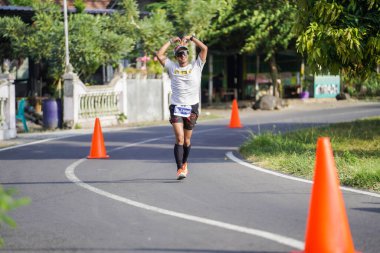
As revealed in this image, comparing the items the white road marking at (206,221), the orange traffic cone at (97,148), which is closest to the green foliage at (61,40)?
the orange traffic cone at (97,148)

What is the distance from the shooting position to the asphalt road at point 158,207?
6871 millimetres

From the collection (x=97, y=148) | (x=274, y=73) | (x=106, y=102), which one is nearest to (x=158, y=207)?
(x=97, y=148)

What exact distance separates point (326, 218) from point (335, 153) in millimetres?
8045

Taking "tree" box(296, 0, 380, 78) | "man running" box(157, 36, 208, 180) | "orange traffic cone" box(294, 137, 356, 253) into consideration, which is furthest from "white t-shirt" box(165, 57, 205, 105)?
"orange traffic cone" box(294, 137, 356, 253)

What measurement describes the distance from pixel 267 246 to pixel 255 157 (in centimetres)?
743

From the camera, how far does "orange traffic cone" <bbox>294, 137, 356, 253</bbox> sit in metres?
5.86

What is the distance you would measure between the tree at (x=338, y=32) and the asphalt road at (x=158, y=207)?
245 cm

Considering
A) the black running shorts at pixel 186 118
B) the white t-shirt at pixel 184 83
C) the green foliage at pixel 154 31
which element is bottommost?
the black running shorts at pixel 186 118

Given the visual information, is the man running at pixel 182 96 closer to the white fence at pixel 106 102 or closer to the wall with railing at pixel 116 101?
the white fence at pixel 106 102

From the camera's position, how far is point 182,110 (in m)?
11.1

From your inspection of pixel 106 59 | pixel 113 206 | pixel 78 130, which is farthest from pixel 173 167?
pixel 106 59

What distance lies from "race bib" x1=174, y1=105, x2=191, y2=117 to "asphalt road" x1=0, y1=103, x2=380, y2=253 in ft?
3.12

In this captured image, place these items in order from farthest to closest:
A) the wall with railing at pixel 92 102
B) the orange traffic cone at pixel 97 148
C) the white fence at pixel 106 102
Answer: the wall with railing at pixel 92 102 < the white fence at pixel 106 102 < the orange traffic cone at pixel 97 148

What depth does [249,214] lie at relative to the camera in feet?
26.9
